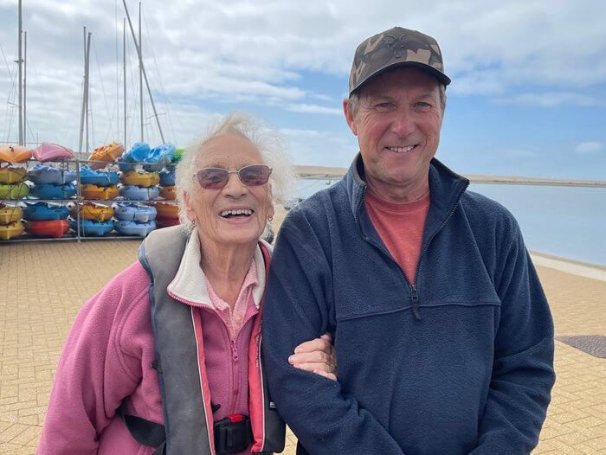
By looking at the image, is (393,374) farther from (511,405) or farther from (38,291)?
(38,291)

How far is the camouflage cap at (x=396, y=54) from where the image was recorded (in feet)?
5.64

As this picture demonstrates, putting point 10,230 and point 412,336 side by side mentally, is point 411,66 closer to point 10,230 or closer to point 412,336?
point 412,336

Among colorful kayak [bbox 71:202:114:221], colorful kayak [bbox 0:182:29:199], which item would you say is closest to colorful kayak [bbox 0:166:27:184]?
colorful kayak [bbox 0:182:29:199]

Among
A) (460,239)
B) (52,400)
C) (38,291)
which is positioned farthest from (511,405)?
(38,291)

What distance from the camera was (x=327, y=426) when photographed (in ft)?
5.20

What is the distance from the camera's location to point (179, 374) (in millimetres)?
1677

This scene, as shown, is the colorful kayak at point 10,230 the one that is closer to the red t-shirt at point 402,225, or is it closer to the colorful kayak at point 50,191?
the colorful kayak at point 50,191

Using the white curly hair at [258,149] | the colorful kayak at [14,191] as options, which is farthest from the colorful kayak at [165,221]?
the white curly hair at [258,149]

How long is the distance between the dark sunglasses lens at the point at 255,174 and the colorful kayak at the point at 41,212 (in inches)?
463

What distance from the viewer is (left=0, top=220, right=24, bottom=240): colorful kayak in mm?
11307

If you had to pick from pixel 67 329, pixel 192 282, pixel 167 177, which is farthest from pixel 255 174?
pixel 167 177

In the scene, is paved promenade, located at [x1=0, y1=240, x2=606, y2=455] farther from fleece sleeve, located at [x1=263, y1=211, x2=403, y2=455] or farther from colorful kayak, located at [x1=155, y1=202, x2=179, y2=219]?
fleece sleeve, located at [x1=263, y1=211, x2=403, y2=455]

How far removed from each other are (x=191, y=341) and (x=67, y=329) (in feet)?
16.0

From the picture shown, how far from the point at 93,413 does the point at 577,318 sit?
7357 millimetres
